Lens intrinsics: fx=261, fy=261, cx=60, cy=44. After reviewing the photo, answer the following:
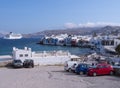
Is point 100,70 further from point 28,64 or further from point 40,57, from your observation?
point 40,57

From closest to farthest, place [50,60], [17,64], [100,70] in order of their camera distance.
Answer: [100,70]
[17,64]
[50,60]

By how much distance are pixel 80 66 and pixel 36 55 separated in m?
15.5

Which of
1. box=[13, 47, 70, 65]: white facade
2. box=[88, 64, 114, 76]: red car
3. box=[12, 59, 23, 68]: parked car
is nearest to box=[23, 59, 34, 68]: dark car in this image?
box=[12, 59, 23, 68]: parked car

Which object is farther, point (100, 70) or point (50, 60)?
point (50, 60)

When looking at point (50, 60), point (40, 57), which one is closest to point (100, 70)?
point (50, 60)

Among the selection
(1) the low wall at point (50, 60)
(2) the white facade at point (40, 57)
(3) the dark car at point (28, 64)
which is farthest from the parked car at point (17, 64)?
(1) the low wall at point (50, 60)

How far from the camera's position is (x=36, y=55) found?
44219 mm

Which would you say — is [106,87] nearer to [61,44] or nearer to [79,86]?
[79,86]

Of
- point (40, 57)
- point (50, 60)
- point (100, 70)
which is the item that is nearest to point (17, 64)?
point (40, 57)

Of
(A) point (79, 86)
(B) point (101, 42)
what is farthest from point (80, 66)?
(B) point (101, 42)

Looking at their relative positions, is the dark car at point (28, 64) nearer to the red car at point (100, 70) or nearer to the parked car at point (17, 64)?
the parked car at point (17, 64)

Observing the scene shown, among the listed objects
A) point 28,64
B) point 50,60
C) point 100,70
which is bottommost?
point 28,64

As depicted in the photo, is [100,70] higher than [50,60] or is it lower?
higher

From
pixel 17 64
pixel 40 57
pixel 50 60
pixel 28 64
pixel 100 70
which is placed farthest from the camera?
pixel 50 60
